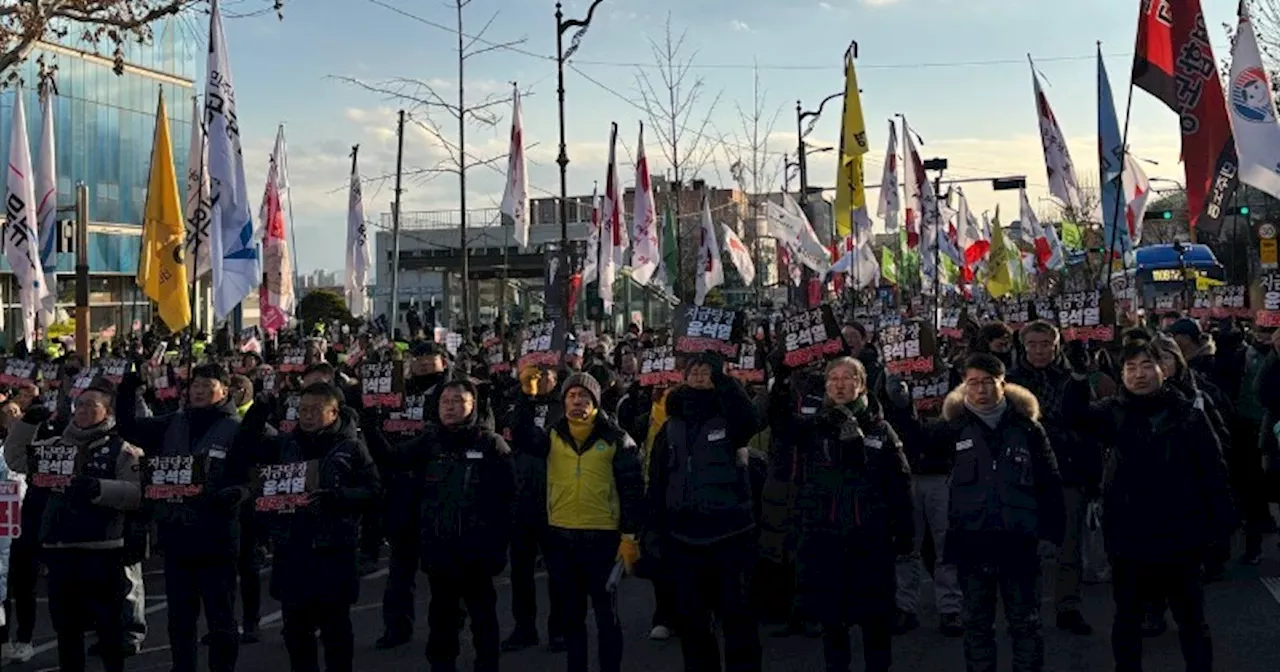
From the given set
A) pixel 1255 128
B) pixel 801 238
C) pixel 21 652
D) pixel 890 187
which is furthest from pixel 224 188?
pixel 890 187

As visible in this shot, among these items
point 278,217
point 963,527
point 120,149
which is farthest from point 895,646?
point 120,149

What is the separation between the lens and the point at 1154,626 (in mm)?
8008

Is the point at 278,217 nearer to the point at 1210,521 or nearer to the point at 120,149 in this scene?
the point at 1210,521

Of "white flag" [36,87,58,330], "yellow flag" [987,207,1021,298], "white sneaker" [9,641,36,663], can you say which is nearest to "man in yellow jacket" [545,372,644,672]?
"white sneaker" [9,641,36,663]

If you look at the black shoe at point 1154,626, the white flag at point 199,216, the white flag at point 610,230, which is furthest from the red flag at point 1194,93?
the white flag at point 610,230

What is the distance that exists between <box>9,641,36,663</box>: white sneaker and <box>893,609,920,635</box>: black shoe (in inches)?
227

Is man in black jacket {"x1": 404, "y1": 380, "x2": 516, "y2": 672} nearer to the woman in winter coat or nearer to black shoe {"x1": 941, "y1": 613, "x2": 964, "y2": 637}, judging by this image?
the woman in winter coat

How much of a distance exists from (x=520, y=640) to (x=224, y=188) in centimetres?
609

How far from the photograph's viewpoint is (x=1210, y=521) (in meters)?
6.11

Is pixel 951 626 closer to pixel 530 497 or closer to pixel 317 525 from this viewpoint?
pixel 530 497

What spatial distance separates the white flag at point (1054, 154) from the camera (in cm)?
1884

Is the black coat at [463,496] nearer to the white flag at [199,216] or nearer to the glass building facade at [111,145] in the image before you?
the white flag at [199,216]

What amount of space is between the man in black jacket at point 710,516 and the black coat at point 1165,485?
1861 millimetres

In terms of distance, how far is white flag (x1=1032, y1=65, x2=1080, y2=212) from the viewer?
742 inches
